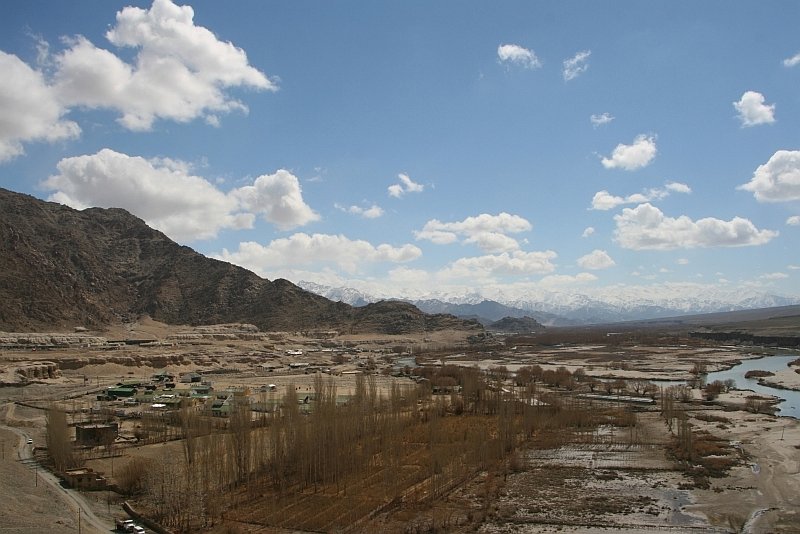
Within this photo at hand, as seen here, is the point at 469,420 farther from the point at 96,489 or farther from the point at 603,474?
the point at 96,489

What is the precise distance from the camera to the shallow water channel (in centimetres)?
6449

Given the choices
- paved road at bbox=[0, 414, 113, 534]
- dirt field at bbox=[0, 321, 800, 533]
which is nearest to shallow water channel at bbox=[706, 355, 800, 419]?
dirt field at bbox=[0, 321, 800, 533]

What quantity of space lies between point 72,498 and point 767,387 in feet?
263

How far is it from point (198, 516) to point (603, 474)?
2275cm

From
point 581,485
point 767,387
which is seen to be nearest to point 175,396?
point 581,485

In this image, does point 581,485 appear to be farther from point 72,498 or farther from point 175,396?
point 175,396

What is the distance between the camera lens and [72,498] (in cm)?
3173

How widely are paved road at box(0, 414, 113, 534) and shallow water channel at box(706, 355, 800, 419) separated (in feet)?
192

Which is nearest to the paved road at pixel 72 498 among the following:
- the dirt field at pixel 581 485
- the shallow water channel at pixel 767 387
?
the dirt field at pixel 581 485

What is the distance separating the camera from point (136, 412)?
57.2m

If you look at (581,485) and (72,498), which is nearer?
(72,498)

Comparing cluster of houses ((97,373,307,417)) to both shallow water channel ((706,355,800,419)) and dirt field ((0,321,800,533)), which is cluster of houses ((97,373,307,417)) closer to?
dirt field ((0,321,800,533))

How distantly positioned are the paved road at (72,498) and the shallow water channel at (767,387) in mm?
58380

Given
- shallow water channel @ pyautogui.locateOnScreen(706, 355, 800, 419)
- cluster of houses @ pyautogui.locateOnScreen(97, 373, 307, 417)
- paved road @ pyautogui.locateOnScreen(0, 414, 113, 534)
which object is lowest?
shallow water channel @ pyautogui.locateOnScreen(706, 355, 800, 419)
